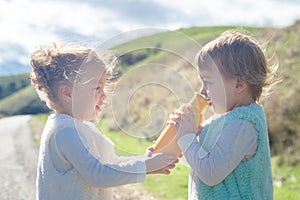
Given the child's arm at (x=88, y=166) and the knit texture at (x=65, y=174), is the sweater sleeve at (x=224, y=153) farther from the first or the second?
the knit texture at (x=65, y=174)

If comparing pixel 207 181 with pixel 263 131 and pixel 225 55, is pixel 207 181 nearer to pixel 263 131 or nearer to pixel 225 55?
pixel 263 131

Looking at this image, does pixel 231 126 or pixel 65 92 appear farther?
pixel 65 92

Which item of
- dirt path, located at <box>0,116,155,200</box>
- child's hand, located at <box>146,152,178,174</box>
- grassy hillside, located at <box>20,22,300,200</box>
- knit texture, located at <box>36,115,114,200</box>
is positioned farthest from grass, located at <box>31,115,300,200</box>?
knit texture, located at <box>36,115,114,200</box>

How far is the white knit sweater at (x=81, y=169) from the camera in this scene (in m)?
3.38

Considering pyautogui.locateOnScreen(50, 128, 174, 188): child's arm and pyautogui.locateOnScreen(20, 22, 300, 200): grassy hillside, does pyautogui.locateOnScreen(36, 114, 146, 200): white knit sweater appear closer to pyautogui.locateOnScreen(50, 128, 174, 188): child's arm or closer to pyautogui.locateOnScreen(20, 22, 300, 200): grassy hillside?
pyautogui.locateOnScreen(50, 128, 174, 188): child's arm

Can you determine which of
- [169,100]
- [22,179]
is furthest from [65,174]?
[22,179]

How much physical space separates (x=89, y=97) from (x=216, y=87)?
726 millimetres

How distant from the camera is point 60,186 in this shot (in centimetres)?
345

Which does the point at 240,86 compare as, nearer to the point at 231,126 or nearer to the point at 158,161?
the point at 231,126

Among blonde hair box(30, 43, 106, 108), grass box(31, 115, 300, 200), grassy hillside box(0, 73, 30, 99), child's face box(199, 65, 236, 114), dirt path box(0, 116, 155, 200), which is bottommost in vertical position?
grassy hillside box(0, 73, 30, 99)

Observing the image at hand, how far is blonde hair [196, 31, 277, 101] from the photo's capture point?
334 cm

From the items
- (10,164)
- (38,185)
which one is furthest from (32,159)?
(38,185)

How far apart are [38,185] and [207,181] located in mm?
1013

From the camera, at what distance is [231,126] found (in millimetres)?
3322
